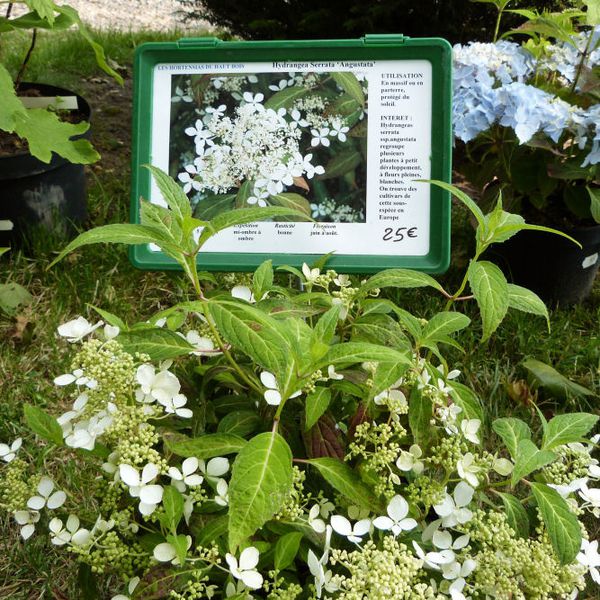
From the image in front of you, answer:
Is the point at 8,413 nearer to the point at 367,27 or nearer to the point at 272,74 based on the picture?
the point at 272,74

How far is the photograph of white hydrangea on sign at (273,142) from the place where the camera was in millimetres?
1722

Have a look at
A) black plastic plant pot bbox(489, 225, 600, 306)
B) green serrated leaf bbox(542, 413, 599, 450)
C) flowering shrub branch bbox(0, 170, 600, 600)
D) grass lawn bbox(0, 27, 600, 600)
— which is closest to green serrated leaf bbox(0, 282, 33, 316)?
grass lawn bbox(0, 27, 600, 600)

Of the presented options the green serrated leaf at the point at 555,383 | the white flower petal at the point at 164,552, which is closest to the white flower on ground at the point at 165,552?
the white flower petal at the point at 164,552

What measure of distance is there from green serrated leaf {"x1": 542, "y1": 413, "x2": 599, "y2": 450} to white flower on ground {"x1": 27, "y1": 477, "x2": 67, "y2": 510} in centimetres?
74

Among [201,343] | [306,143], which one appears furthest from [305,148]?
[201,343]

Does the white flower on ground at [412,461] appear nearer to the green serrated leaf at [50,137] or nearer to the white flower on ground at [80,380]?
the white flower on ground at [80,380]

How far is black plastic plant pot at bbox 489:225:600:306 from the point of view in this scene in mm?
2572

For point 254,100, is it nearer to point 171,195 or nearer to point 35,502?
point 171,195

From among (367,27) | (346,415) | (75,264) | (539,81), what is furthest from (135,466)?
(367,27)

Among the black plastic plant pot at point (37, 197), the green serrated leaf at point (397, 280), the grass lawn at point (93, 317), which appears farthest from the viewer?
the black plastic plant pot at point (37, 197)

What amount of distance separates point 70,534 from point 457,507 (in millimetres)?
580

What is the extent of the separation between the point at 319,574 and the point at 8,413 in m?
1.41

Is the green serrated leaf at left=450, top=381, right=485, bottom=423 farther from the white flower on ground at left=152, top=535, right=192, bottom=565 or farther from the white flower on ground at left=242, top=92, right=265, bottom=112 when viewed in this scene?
the white flower on ground at left=242, top=92, right=265, bottom=112

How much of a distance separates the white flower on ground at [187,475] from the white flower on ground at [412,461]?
11.3 inches
